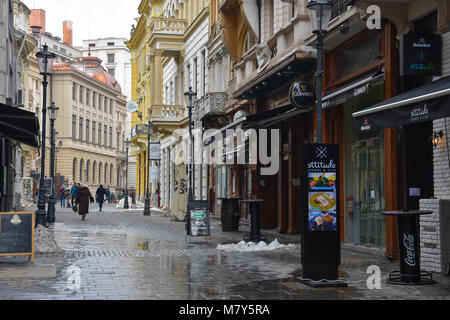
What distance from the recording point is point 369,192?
1644cm

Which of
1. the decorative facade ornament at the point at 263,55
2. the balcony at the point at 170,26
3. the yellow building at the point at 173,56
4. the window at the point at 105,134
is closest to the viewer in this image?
the decorative facade ornament at the point at 263,55

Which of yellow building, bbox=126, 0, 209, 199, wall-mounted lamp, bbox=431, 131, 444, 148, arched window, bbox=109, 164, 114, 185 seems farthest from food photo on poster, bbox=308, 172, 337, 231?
arched window, bbox=109, 164, 114, 185

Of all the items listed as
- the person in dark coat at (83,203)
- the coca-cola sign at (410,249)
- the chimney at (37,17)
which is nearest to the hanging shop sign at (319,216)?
the coca-cola sign at (410,249)

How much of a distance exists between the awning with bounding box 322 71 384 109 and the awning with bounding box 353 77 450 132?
7.34 feet

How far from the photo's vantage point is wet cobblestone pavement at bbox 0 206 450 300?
30.6 ft

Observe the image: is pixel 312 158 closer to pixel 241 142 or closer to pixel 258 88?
pixel 258 88

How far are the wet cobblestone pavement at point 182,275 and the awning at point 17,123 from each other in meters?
3.32

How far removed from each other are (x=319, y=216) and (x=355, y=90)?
554 centimetres

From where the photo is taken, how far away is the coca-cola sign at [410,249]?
10172mm

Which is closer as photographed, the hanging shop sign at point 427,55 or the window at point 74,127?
the hanging shop sign at point 427,55

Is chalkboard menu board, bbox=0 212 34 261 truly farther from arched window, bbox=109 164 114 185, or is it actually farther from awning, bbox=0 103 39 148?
arched window, bbox=109 164 114 185

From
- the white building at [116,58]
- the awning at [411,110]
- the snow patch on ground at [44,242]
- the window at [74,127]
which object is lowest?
the snow patch on ground at [44,242]

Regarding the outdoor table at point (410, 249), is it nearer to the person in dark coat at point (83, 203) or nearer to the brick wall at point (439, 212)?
the brick wall at point (439, 212)

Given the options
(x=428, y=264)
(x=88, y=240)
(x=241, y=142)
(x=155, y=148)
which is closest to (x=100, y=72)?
(x=155, y=148)
